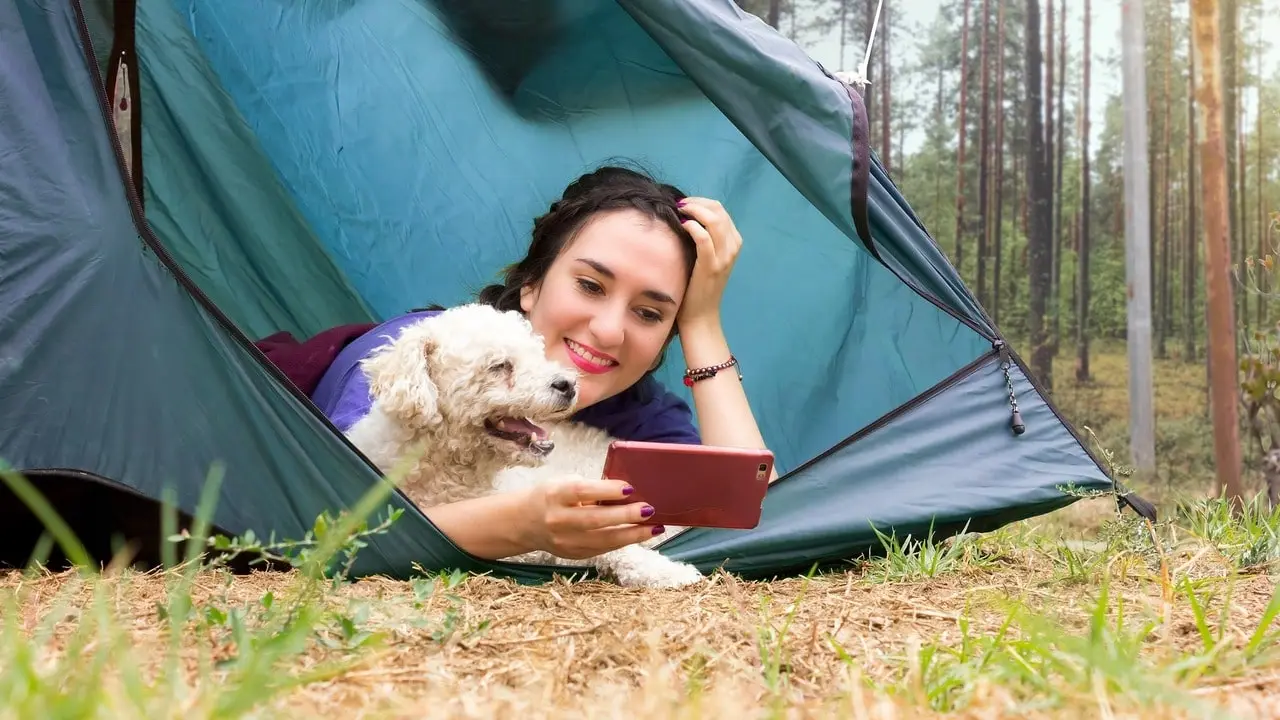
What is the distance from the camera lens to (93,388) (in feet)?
6.73

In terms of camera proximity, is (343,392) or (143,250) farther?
(343,392)

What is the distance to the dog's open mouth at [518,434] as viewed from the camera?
8.11 ft

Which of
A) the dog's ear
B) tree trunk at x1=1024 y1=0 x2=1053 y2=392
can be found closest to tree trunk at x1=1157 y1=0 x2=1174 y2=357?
tree trunk at x1=1024 y1=0 x2=1053 y2=392

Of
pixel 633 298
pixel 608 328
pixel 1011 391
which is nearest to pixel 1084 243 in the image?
pixel 1011 391

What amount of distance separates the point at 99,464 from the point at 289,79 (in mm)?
1924

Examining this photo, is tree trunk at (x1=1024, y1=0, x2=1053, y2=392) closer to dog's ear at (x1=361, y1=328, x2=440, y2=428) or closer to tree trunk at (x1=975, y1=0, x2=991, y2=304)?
tree trunk at (x1=975, y1=0, x2=991, y2=304)

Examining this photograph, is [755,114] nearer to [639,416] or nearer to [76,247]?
[639,416]

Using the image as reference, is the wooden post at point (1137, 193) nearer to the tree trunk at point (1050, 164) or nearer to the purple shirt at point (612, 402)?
the tree trunk at point (1050, 164)

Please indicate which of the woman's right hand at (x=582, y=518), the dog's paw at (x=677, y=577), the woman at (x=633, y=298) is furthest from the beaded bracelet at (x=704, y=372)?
the woman's right hand at (x=582, y=518)

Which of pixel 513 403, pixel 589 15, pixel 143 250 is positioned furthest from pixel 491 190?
pixel 143 250

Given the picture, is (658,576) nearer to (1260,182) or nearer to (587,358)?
(587,358)

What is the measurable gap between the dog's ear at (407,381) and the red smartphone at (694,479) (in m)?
0.48

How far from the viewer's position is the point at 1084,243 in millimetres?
4656

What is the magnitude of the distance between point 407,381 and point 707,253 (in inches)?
34.6
